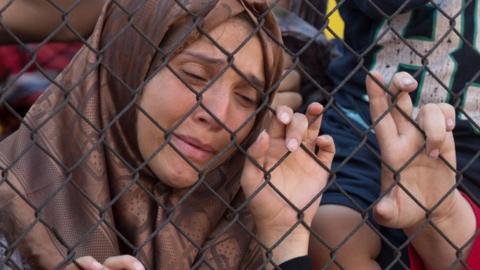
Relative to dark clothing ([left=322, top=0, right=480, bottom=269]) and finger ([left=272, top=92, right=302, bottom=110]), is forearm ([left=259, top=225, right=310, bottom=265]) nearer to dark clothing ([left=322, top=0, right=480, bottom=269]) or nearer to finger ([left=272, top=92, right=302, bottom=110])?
dark clothing ([left=322, top=0, right=480, bottom=269])

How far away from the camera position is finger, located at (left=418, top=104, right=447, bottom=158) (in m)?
2.21

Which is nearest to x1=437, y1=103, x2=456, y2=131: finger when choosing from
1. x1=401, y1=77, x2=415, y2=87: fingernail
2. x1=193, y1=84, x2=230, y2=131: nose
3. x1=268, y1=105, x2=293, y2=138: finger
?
x1=401, y1=77, x2=415, y2=87: fingernail

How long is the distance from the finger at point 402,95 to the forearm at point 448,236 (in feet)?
0.85

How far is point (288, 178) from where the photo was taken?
2.26 metres

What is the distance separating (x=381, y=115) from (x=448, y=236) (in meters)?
0.38

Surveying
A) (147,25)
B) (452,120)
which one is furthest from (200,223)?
(452,120)

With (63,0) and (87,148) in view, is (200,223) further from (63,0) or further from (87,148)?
(63,0)

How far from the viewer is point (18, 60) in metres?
4.56

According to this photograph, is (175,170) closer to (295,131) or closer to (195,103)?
(195,103)

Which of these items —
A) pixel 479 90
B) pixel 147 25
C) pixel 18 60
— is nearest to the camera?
pixel 147 25

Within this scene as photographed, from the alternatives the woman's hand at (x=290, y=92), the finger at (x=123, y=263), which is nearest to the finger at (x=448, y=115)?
the finger at (x=123, y=263)

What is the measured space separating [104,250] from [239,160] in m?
0.45

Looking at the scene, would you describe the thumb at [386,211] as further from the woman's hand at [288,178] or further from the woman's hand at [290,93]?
the woman's hand at [290,93]

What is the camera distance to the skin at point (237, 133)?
7.25 ft
